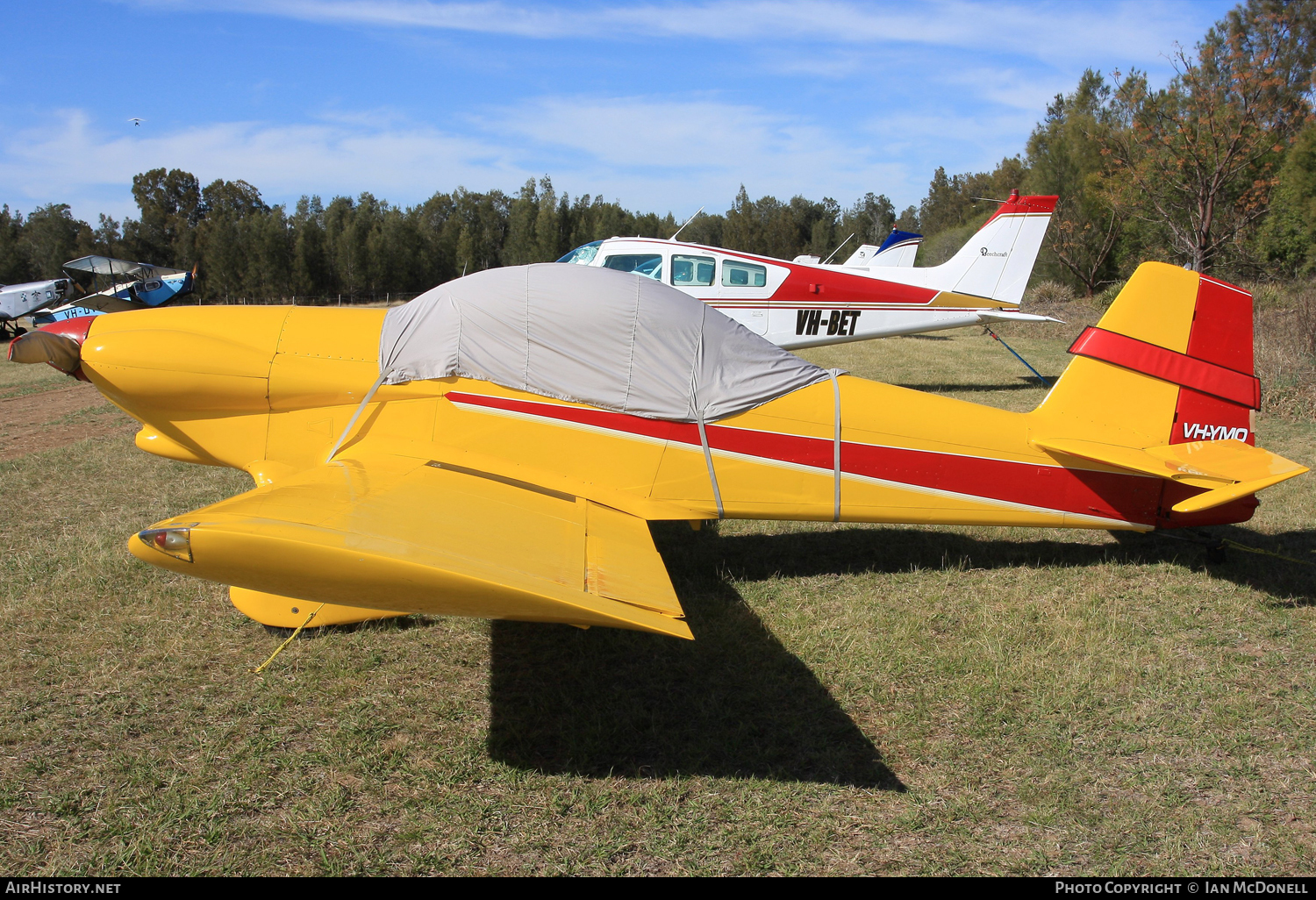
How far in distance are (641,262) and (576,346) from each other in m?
7.85

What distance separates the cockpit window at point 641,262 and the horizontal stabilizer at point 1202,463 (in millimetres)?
7916

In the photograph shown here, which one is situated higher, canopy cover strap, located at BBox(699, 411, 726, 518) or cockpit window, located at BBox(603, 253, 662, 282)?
cockpit window, located at BBox(603, 253, 662, 282)

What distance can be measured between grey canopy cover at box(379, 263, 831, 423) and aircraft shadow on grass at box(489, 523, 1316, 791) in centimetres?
127

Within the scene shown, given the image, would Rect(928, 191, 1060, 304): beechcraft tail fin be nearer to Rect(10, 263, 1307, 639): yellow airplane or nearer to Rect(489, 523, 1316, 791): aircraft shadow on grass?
Rect(489, 523, 1316, 791): aircraft shadow on grass

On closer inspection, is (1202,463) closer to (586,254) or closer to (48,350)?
(48,350)

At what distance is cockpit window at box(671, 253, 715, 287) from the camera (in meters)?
11.7

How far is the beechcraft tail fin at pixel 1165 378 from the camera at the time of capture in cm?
482

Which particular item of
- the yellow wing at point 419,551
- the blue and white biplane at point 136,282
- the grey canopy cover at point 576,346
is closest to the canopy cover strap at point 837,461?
the grey canopy cover at point 576,346

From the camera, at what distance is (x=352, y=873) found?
8.22 feet

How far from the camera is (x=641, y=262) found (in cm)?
1172

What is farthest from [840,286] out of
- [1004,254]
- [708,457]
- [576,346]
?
[576,346]

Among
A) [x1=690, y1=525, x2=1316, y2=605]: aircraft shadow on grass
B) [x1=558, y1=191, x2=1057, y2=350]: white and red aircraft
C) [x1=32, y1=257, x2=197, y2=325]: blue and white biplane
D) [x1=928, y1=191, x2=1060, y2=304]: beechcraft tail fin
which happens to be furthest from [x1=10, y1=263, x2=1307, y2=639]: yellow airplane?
[x1=32, y1=257, x2=197, y2=325]: blue and white biplane

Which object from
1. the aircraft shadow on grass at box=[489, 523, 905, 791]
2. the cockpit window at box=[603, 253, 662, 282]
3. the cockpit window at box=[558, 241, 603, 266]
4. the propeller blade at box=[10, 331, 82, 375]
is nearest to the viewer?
the aircraft shadow on grass at box=[489, 523, 905, 791]

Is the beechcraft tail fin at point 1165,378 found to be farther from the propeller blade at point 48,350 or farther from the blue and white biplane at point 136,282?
the blue and white biplane at point 136,282
